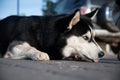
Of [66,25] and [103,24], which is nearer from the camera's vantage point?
[66,25]

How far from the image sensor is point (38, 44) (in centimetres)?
680

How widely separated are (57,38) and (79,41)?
1.17ft

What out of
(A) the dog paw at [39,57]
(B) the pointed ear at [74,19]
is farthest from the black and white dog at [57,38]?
(A) the dog paw at [39,57]

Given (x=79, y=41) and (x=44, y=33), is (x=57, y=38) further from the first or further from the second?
(x=79, y=41)

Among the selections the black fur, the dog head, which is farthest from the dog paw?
the dog head

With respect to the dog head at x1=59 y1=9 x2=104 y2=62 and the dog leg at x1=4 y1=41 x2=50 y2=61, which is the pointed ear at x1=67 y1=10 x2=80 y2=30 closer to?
the dog head at x1=59 y1=9 x2=104 y2=62

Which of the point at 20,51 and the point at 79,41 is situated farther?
the point at 79,41

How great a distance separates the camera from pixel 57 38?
6.77 meters

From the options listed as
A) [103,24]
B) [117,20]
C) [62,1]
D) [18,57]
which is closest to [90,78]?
[18,57]

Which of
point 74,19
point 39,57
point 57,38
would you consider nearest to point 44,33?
point 57,38

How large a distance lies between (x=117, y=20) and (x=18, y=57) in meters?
2.03

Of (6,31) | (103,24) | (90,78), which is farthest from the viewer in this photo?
(103,24)

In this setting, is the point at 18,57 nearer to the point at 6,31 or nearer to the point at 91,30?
the point at 6,31

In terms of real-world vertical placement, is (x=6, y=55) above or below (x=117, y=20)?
below
